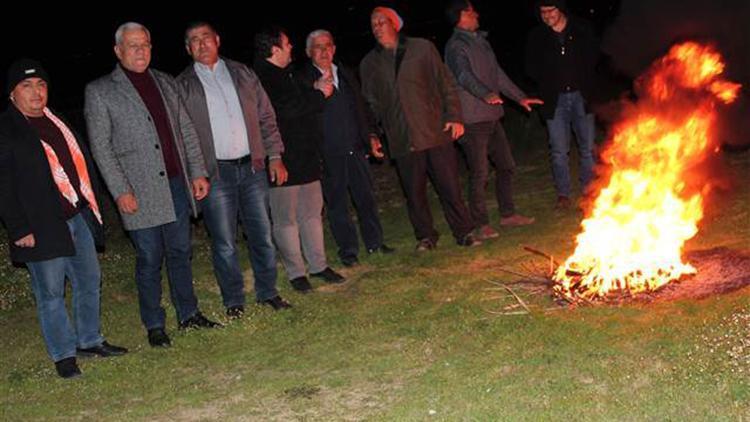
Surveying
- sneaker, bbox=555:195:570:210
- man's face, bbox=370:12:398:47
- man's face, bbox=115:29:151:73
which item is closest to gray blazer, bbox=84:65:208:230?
man's face, bbox=115:29:151:73

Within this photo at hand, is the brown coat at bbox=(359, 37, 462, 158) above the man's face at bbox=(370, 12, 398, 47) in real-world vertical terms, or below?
below

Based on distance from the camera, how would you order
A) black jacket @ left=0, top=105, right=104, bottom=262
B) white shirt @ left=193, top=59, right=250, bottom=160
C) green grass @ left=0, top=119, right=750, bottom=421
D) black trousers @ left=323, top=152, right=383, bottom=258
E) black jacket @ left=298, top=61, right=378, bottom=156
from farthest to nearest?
1. black trousers @ left=323, top=152, right=383, bottom=258
2. black jacket @ left=298, top=61, right=378, bottom=156
3. white shirt @ left=193, top=59, right=250, bottom=160
4. black jacket @ left=0, top=105, right=104, bottom=262
5. green grass @ left=0, top=119, right=750, bottom=421

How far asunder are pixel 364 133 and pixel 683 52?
10.9 ft

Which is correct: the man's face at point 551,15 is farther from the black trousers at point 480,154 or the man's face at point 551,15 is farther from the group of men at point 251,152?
the black trousers at point 480,154

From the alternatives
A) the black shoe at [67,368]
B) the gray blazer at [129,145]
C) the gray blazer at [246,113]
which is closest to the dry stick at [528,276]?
the gray blazer at [246,113]

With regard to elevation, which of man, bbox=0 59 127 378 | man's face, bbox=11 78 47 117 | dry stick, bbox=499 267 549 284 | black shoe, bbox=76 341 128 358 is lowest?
dry stick, bbox=499 267 549 284

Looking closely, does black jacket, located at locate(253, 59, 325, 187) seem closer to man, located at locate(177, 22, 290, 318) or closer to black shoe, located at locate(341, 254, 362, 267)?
man, located at locate(177, 22, 290, 318)

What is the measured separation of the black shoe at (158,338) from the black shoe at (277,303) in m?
1.07

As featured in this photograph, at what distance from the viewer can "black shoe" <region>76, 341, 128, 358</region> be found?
7496 millimetres

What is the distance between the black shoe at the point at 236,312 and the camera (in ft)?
26.9

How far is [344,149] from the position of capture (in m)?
9.66

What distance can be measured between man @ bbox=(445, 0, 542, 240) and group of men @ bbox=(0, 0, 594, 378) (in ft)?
0.05

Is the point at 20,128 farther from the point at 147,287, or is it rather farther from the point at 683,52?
the point at 683,52

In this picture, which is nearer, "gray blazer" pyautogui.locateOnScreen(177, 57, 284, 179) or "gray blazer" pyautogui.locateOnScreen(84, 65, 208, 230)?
"gray blazer" pyautogui.locateOnScreen(84, 65, 208, 230)
